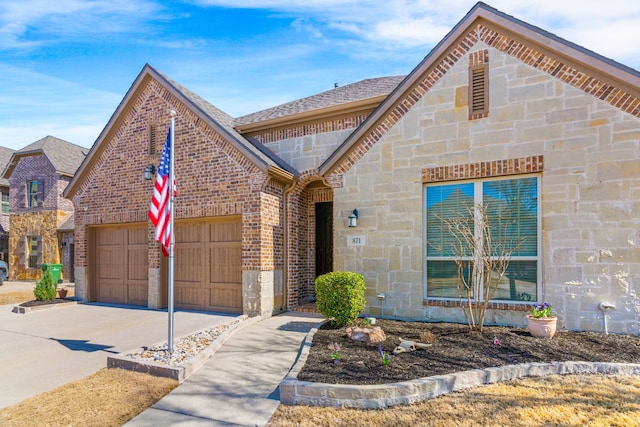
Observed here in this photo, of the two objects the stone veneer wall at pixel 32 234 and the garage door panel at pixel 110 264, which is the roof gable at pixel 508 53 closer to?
the garage door panel at pixel 110 264

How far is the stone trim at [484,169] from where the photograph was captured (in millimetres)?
7016

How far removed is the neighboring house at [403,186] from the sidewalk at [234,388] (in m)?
2.44

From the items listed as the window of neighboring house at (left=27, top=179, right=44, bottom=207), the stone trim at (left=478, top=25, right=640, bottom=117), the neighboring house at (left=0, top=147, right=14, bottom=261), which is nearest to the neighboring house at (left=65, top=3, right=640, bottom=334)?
the stone trim at (left=478, top=25, right=640, bottom=117)

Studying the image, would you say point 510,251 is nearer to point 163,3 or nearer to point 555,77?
point 555,77

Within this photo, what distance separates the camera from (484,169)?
7348 millimetres

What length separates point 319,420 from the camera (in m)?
3.94

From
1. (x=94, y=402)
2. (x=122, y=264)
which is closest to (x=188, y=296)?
(x=122, y=264)

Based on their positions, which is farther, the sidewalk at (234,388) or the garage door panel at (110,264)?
the garage door panel at (110,264)

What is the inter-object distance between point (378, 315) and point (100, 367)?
5.37 m

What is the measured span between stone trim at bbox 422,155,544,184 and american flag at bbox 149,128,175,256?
516 centimetres

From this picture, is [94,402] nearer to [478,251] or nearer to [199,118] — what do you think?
[478,251]

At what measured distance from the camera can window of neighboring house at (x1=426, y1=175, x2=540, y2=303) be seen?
23.3ft

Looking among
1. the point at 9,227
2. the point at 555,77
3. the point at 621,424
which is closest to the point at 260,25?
A: the point at 555,77

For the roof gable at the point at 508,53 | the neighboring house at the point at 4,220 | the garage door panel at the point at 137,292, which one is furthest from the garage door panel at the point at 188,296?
the neighboring house at the point at 4,220
